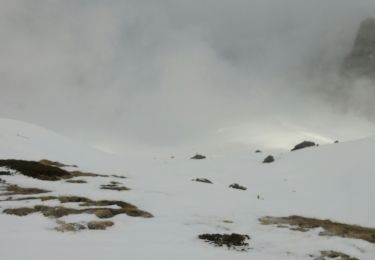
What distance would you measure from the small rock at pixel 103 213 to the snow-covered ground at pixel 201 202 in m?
0.43

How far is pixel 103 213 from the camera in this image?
70.7ft

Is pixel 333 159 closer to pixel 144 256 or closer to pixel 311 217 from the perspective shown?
pixel 311 217

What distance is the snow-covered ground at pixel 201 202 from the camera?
647 inches

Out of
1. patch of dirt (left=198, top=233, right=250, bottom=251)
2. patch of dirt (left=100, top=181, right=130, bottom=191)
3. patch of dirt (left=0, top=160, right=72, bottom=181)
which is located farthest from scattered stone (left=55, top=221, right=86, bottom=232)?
patch of dirt (left=0, top=160, right=72, bottom=181)

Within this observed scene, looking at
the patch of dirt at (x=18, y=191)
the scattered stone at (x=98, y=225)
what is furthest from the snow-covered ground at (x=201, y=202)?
the patch of dirt at (x=18, y=191)

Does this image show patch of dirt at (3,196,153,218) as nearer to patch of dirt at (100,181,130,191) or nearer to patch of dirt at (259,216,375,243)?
patch of dirt at (100,181,130,191)

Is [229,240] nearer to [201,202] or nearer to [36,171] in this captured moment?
[201,202]

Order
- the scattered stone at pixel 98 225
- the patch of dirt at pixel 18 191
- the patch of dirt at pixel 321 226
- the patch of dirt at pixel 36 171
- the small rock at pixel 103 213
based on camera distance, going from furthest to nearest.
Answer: the patch of dirt at pixel 36 171 → the patch of dirt at pixel 18 191 → the patch of dirt at pixel 321 226 → the small rock at pixel 103 213 → the scattered stone at pixel 98 225

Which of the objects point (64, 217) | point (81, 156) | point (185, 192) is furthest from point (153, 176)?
point (64, 217)

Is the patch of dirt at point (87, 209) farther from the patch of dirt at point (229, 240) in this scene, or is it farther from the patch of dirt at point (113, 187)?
the patch of dirt at point (113, 187)

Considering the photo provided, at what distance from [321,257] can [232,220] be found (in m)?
7.30

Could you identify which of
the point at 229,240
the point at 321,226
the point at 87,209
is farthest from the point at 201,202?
the point at 229,240

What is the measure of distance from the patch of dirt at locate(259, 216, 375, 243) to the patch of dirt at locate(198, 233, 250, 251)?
484cm

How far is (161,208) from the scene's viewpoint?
25.9 m
